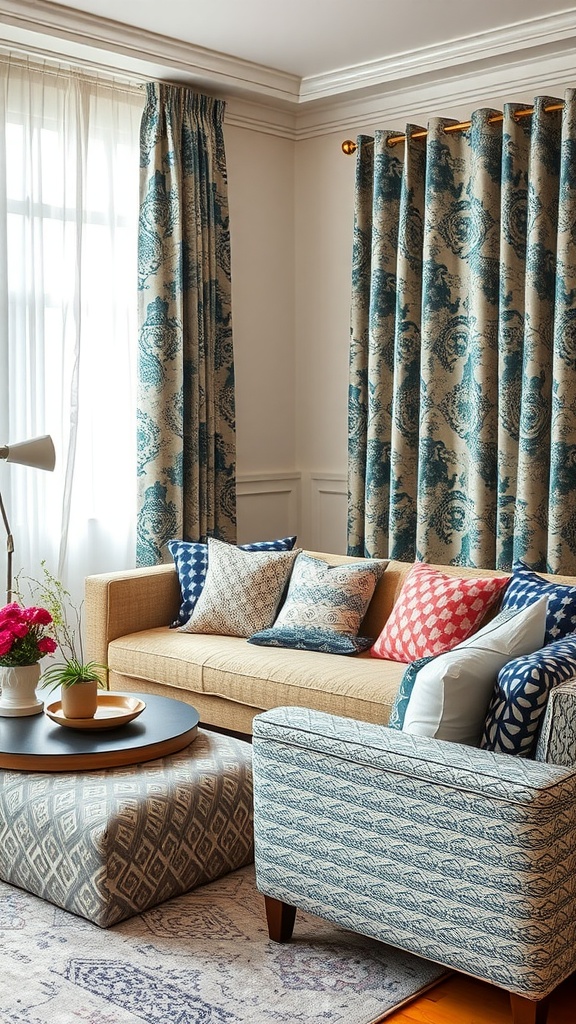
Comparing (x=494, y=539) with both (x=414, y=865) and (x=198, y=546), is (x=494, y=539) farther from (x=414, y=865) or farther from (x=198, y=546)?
(x=414, y=865)

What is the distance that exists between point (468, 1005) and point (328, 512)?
3.47 metres

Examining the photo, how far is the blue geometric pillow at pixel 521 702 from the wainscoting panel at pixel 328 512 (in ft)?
10.5

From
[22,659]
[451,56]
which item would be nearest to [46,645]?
[22,659]

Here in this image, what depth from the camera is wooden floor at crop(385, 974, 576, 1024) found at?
2248mm

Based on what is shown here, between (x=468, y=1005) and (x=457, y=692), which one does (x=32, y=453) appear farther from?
(x=468, y=1005)

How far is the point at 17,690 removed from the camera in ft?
10.4

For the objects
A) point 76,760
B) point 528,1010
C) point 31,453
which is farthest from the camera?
point 31,453

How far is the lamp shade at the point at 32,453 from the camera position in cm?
334

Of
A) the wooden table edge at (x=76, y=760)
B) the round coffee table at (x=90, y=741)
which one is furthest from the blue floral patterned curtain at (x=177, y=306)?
the wooden table edge at (x=76, y=760)

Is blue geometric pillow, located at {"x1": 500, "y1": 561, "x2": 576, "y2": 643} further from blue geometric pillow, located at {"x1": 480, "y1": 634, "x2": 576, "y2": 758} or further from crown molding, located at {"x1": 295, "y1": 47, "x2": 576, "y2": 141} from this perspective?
crown molding, located at {"x1": 295, "y1": 47, "x2": 576, "y2": 141}

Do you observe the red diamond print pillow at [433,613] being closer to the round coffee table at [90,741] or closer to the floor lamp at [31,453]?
the round coffee table at [90,741]

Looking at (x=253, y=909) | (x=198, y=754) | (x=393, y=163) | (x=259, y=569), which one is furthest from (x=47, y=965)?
(x=393, y=163)

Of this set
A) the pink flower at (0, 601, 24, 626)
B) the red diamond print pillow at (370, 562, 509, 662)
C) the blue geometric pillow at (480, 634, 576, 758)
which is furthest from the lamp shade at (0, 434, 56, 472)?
the blue geometric pillow at (480, 634, 576, 758)

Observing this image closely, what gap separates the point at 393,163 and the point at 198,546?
2039 mm
